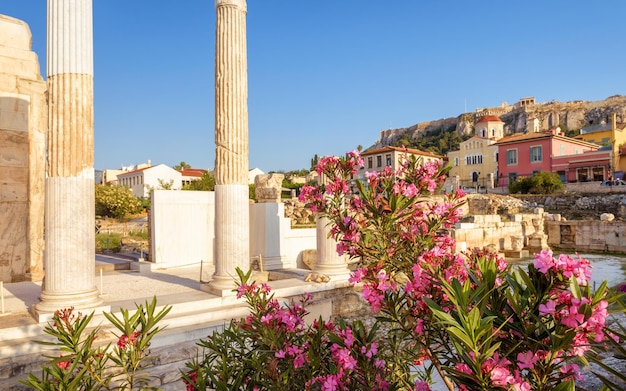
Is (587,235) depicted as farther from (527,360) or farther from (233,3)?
(527,360)

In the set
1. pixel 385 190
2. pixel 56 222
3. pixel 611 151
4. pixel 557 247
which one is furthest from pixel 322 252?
pixel 611 151

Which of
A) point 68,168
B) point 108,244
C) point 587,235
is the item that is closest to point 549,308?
point 68,168

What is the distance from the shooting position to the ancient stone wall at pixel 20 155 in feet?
32.3

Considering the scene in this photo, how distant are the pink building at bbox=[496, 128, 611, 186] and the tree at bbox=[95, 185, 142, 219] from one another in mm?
39593

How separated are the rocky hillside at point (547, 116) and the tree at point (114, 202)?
84.2 metres

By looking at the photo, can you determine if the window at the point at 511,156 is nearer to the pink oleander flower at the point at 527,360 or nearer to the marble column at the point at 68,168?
the marble column at the point at 68,168

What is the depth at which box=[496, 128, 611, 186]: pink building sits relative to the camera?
4053 centimetres

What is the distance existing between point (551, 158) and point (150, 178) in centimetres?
5345

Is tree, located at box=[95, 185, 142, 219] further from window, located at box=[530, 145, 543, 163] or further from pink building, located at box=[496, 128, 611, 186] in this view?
window, located at box=[530, 145, 543, 163]

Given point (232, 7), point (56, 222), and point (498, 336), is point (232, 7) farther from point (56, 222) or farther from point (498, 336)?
point (498, 336)

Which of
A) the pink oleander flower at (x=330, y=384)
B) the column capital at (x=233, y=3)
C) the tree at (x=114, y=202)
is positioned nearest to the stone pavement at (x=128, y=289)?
the pink oleander flower at (x=330, y=384)

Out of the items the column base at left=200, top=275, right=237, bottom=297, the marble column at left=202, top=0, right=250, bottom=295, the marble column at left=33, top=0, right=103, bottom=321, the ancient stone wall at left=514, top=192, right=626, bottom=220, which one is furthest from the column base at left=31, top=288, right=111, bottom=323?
the ancient stone wall at left=514, top=192, right=626, bottom=220

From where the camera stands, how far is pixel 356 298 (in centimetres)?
925

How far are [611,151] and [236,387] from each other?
48.4 meters
